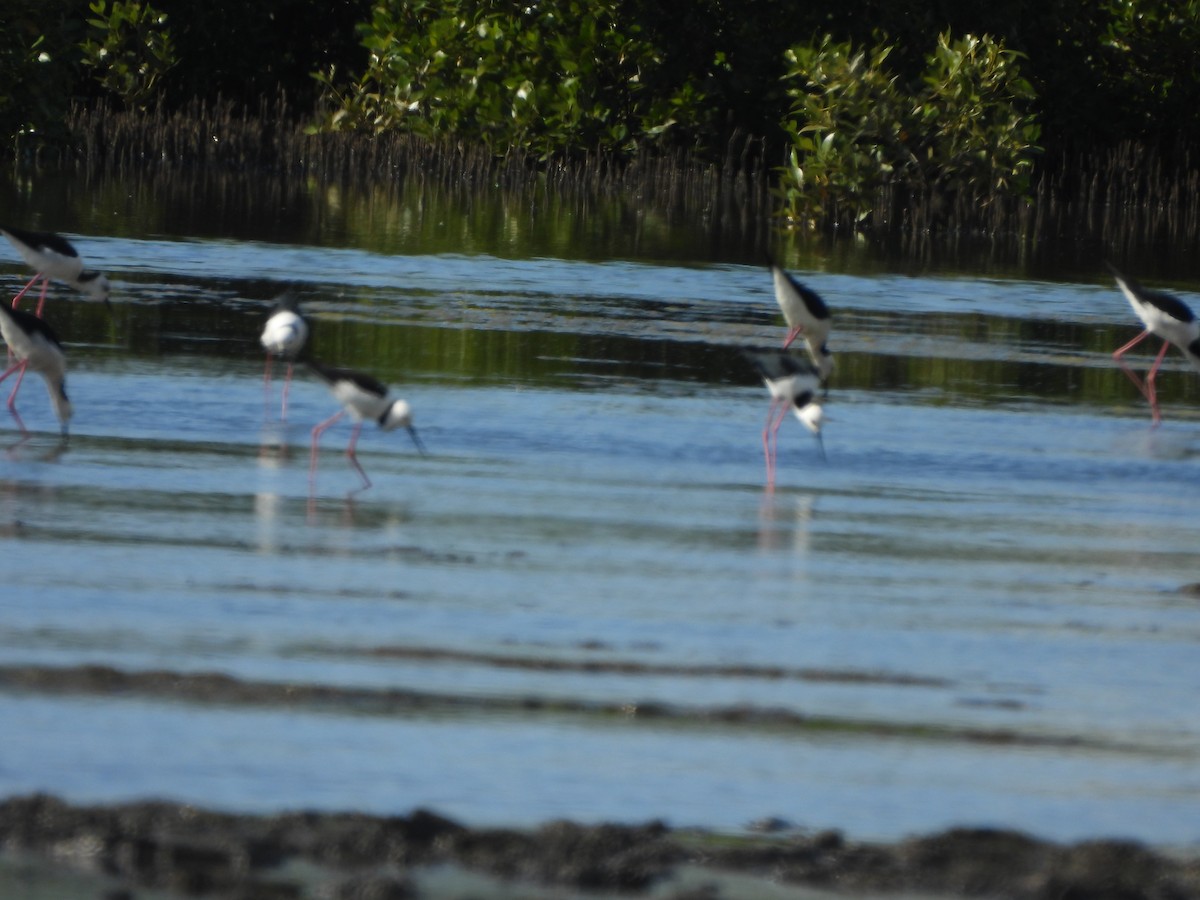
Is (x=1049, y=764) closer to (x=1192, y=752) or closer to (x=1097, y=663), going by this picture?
(x=1192, y=752)

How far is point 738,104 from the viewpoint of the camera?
1158 inches

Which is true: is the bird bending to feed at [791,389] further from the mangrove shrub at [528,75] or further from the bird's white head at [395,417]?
the mangrove shrub at [528,75]

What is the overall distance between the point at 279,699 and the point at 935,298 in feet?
37.9

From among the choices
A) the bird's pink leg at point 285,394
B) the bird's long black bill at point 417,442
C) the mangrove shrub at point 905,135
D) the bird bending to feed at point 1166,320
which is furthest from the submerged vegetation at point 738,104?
the bird's long black bill at point 417,442

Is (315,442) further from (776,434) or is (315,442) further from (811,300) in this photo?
(811,300)


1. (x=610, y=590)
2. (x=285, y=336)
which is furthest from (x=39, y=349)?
(x=610, y=590)

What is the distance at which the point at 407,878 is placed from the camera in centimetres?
384

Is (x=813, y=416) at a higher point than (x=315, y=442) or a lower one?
higher

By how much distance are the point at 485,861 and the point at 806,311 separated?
676cm

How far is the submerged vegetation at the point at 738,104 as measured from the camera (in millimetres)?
23906

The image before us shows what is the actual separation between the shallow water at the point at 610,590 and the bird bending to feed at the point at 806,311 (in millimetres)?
290

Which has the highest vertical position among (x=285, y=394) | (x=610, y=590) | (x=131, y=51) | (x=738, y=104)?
(x=131, y=51)

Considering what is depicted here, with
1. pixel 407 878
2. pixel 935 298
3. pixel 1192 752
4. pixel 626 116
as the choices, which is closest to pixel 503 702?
pixel 407 878

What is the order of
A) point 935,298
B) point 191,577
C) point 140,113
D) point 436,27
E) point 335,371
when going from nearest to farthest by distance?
point 191,577 → point 335,371 → point 935,298 → point 436,27 → point 140,113
